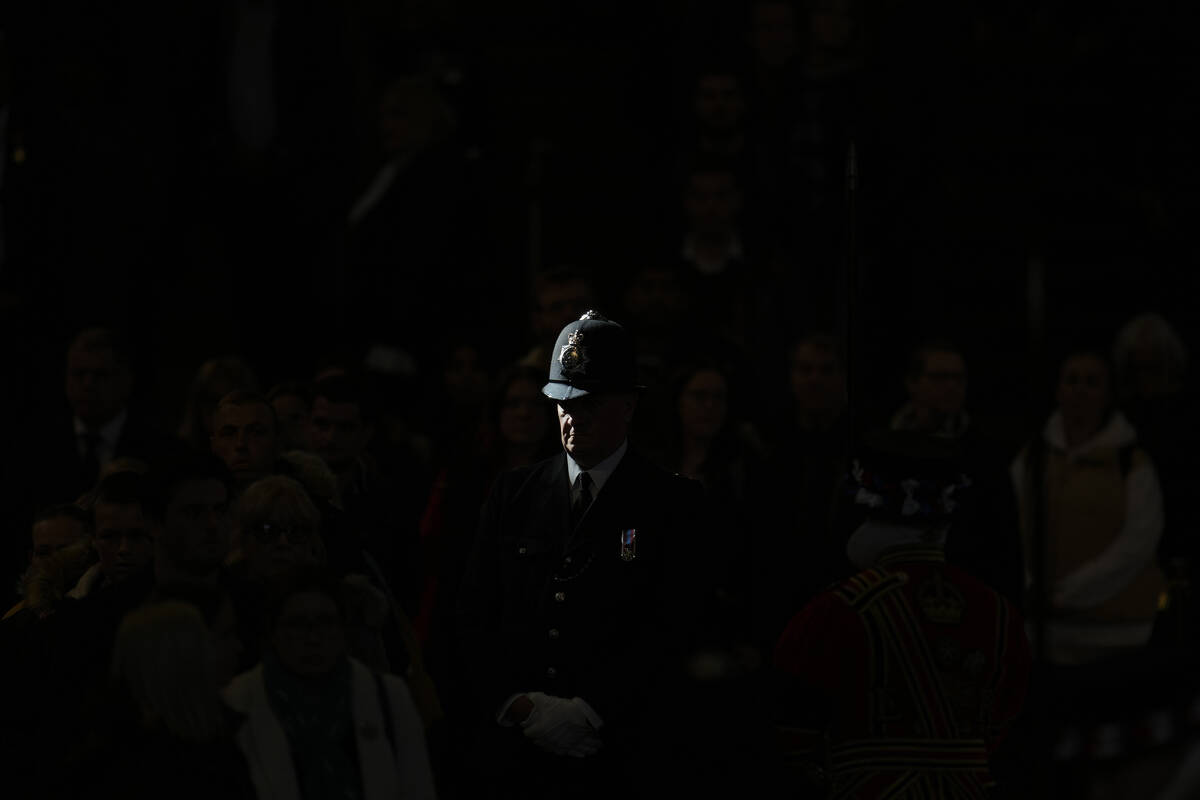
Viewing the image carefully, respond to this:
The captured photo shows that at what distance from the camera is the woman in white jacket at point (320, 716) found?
5422 millimetres

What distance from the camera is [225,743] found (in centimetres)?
543

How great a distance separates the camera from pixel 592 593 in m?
6.02

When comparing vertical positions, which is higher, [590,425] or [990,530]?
[590,425]

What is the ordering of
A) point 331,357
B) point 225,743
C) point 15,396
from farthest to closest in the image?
point 15,396 → point 331,357 → point 225,743

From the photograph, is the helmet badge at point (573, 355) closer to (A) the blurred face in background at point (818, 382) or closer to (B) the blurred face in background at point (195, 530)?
(B) the blurred face in background at point (195, 530)

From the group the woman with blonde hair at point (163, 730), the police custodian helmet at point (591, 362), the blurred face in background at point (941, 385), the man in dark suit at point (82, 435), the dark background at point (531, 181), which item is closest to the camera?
the woman with blonde hair at point (163, 730)

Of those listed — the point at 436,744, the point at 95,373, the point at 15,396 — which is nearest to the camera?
the point at 436,744

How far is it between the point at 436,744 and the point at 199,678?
4.53 ft

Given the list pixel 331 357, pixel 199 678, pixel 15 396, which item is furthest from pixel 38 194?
pixel 199 678

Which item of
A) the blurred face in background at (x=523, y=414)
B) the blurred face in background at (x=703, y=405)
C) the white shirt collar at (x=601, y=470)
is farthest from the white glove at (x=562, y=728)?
the blurred face in background at (x=703, y=405)

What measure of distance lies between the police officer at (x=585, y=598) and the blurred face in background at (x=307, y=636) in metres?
0.63

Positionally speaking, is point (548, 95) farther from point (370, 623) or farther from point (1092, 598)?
point (370, 623)

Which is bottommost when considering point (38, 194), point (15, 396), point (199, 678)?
point (199, 678)

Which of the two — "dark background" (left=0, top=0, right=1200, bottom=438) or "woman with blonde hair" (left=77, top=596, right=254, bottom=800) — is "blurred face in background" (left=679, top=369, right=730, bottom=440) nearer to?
"dark background" (left=0, top=0, right=1200, bottom=438)
